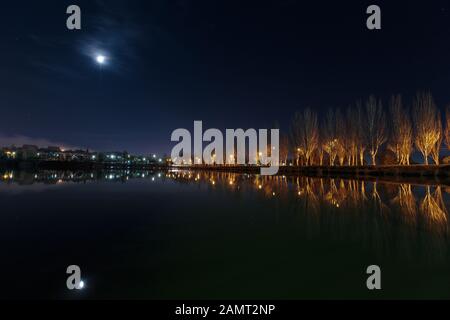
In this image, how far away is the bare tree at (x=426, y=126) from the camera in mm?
30359

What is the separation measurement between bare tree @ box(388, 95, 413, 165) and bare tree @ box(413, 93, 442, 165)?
2.93 feet

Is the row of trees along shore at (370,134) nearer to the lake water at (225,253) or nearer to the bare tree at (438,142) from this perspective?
the bare tree at (438,142)

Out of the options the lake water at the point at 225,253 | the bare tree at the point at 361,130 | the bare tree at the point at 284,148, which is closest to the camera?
the lake water at the point at 225,253

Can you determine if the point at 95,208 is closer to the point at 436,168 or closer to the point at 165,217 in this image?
the point at 165,217

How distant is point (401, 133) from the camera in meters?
33.3

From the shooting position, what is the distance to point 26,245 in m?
6.12

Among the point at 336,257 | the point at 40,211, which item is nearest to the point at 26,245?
the point at 40,211

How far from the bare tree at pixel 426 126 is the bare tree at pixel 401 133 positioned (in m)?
0.89

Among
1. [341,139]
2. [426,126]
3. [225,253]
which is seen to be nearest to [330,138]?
[341,139]

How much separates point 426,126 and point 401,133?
2.65 metres

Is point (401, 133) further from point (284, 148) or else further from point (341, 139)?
point (284, 148)

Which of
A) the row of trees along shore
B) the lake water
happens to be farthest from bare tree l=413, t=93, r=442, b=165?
the lake water

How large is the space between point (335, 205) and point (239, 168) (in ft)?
142

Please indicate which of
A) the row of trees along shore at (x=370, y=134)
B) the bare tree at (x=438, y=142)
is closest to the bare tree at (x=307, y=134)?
the row of trees along shore at (x=370, y=134)
